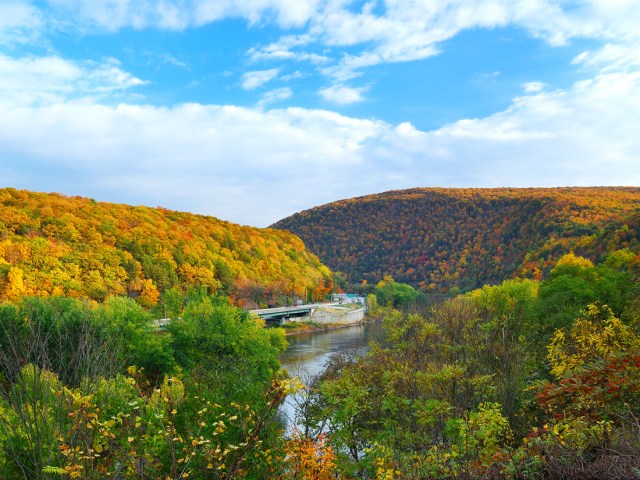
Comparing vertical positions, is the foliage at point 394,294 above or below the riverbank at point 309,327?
above

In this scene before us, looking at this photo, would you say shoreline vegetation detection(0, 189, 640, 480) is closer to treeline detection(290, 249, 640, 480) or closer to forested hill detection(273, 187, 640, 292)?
treeline detection(290, 249, 640, 480)

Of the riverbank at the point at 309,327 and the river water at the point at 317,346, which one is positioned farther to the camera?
the riverbank at the point at 309,327

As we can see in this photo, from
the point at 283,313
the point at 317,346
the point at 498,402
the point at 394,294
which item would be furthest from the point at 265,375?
the point at 394,294

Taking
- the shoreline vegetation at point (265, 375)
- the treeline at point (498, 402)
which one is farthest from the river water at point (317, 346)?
the treeline at point (498, 402)

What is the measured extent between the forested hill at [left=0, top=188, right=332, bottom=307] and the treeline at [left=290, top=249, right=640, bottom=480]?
48.0 m

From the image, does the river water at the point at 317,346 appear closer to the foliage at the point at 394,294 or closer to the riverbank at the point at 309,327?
the riverbank at the point at 309,327

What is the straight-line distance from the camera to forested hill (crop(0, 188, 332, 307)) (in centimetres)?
5850

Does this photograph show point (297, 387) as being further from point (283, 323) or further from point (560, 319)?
point (283, 323)

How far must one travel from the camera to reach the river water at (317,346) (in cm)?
4606

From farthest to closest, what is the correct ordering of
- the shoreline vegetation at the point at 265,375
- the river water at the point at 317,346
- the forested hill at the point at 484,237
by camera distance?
the forested hill at the point at 484,237
the river water at the point at 317,346
the shoreline vegetation at the point at 265,375

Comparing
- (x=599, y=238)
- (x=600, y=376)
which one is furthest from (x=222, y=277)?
(x=600, y=376)

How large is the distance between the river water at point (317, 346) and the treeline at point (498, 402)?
16.6 meters

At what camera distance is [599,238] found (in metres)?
80.4

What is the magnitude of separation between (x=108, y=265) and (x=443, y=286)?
307 feet
